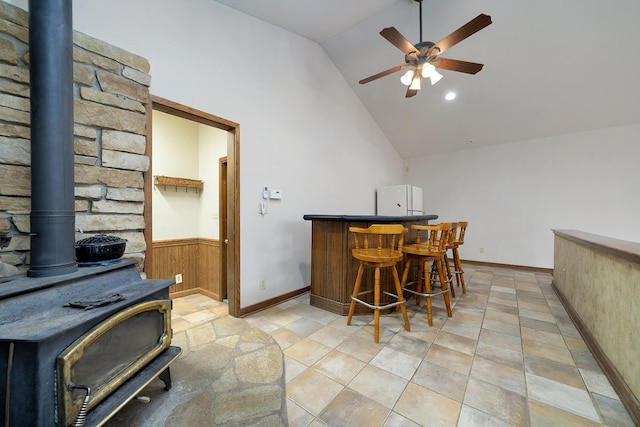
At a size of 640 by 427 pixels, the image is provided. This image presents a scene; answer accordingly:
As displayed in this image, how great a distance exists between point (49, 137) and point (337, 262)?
2346mm

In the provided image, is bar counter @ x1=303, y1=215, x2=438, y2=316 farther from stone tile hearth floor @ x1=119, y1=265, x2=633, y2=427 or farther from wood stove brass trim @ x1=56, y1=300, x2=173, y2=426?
wood stove brass trim @ x1=56, y1=300, x2=173, y2=426

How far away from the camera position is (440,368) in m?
1.75

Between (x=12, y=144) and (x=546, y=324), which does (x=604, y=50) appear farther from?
(x=12, y=144)

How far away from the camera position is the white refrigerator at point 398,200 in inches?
193

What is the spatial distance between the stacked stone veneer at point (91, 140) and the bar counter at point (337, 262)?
65.8 inches

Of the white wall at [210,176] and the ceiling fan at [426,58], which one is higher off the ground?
the ceiling fan at [426,58]

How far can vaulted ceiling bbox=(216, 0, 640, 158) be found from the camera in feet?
9.26

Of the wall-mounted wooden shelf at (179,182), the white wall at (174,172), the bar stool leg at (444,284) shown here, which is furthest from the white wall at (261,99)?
the bar stool leg at (444,284)

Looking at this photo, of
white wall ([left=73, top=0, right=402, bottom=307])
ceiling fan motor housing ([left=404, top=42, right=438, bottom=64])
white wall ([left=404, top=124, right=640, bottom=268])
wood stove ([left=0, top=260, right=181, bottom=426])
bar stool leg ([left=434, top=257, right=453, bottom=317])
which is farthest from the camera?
white wall ([left=404, top=124, right=640, bottom=268])

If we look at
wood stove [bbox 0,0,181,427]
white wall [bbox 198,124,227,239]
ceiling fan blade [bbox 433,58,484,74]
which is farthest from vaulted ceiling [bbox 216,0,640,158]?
wood stove [bbox 0,0,181,427]

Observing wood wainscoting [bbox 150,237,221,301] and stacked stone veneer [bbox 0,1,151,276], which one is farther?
wood wainscoting [bbox 150,237,221,301]

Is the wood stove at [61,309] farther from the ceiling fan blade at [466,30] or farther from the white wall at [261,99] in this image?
the ceiling fan blade at [466,30]

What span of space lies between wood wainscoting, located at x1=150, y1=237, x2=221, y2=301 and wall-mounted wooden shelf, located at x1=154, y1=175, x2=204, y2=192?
757 millimetres

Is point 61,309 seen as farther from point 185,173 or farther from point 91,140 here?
point 185,173
